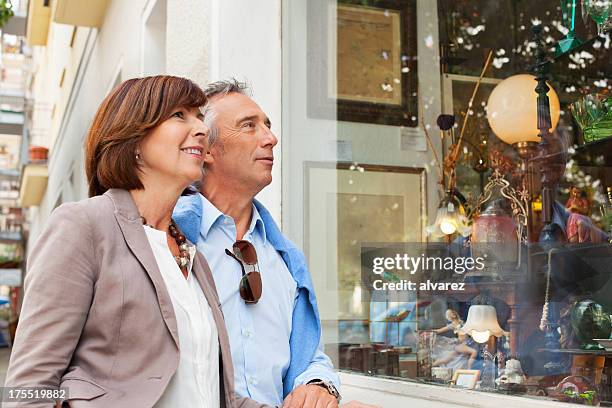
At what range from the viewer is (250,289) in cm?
213

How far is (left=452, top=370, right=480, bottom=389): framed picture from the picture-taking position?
2.77 m

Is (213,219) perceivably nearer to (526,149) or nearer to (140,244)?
(140,244)

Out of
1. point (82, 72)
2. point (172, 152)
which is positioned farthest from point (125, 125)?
point (82, 72)

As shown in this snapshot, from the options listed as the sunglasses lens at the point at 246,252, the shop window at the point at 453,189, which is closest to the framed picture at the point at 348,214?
the shop window at the point at 453,189

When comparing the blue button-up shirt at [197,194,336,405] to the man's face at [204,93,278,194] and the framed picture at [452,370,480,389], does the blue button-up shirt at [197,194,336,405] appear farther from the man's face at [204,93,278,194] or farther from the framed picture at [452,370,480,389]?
the framed picture at [452,370,480,389]

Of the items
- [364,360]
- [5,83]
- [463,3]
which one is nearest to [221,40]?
[463,3]

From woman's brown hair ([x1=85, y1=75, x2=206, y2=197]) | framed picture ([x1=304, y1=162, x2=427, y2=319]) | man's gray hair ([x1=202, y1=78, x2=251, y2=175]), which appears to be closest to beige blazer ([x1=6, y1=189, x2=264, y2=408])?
woman's brown hair ([x1=85, y1=75, x2=206, y2=197])

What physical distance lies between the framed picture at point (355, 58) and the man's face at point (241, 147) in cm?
122

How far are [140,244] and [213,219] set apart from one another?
0.62 m

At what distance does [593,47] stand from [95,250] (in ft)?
6.91

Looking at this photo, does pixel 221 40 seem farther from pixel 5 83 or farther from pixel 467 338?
pixel 5 83

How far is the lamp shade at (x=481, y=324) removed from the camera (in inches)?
116

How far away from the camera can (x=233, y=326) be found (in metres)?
2.12

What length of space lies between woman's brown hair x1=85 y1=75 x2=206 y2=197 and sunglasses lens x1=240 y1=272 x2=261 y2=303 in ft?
1.64
